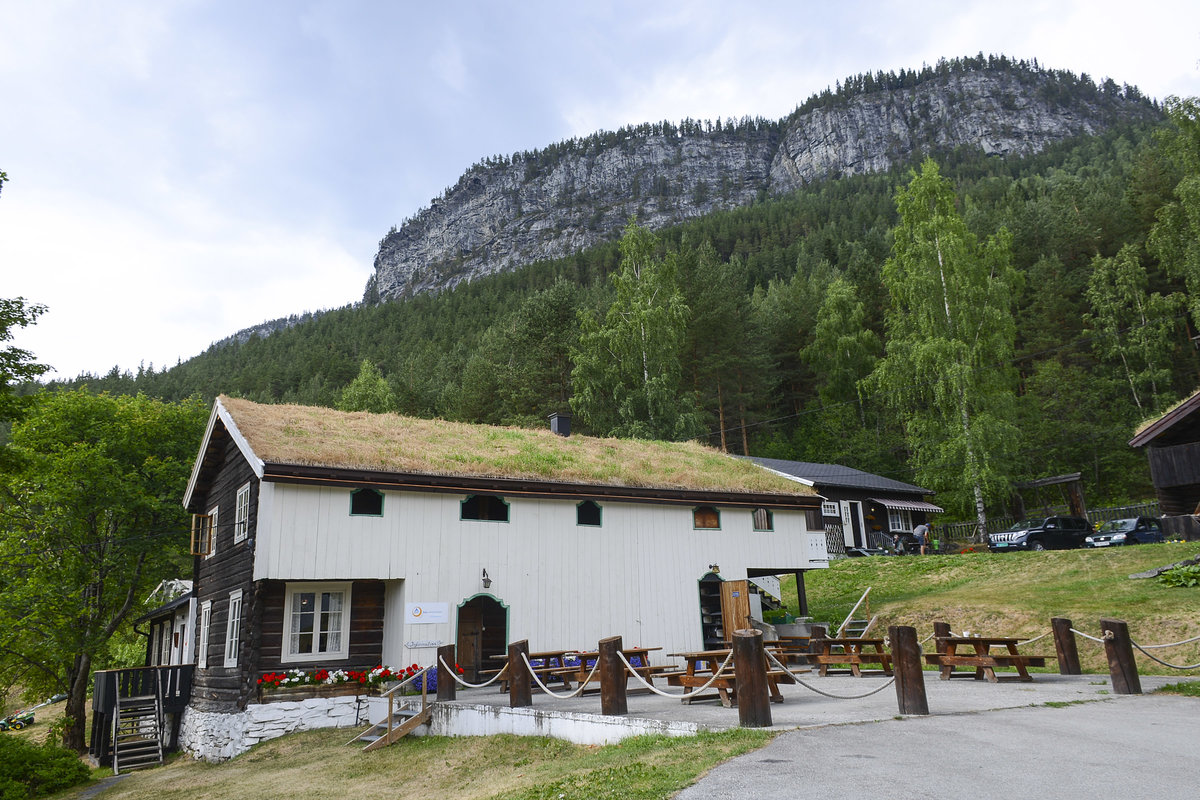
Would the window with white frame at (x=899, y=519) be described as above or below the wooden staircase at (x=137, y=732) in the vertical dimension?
above

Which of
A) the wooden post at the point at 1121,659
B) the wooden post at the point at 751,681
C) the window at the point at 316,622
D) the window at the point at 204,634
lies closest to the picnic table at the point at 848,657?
the wooden post at the point at 1121,659

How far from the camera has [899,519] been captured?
40.4 meters

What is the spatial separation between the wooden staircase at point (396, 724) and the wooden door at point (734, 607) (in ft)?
26.4

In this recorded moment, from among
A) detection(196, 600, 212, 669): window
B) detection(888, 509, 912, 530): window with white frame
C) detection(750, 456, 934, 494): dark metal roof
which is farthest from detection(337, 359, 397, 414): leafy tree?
detection(888, 509, 912, 530): window with white frame

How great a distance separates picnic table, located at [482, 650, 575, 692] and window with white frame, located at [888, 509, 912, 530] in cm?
2608

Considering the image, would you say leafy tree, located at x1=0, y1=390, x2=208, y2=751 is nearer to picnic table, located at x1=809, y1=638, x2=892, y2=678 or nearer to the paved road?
picnic table, located at x1=809, y1=638, x2=892, y2=678

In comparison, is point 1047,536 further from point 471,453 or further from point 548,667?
point 471,453

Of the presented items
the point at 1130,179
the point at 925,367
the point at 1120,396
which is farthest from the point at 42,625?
the point at 1130,179

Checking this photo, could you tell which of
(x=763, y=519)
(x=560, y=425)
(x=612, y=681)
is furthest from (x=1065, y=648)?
(x=560, y=425)

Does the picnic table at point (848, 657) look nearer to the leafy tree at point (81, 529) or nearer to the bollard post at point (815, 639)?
the bollard post at point (815, 639)

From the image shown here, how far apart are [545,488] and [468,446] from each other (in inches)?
106

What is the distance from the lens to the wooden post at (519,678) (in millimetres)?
12914

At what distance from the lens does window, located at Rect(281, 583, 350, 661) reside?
17234 millimetres

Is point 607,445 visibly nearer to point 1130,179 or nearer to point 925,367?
point 925,367
